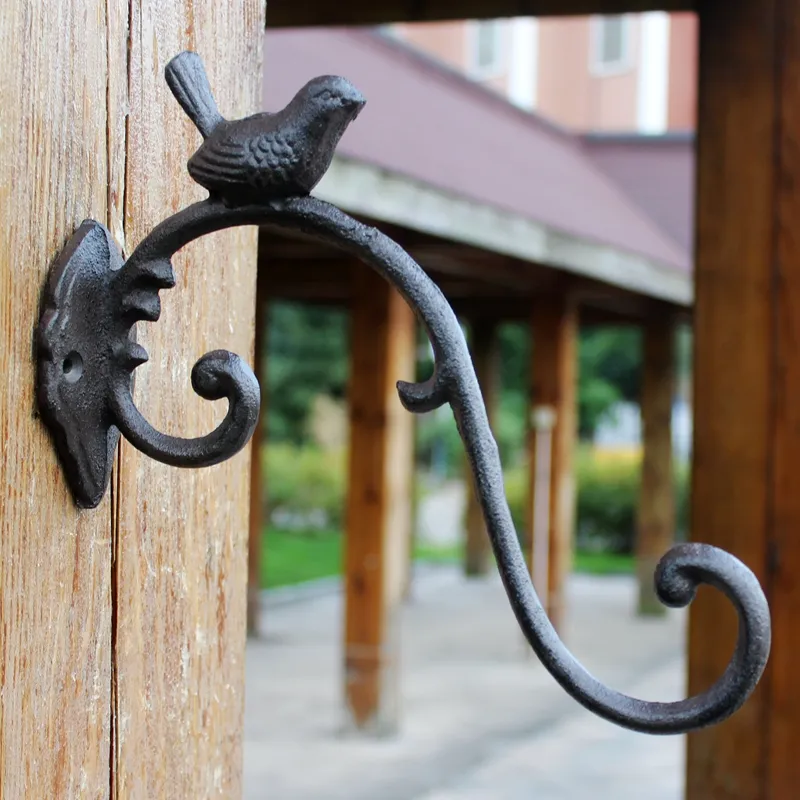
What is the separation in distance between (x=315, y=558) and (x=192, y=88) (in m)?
13.6

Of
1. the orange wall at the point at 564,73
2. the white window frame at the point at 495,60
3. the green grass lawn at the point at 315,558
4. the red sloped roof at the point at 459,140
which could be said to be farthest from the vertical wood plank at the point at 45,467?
the white window frame at the point at 495,60

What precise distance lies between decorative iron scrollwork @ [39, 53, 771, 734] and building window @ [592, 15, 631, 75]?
1690 cm

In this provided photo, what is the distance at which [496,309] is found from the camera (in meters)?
11.9

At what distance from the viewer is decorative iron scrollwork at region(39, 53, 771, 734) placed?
0.53m

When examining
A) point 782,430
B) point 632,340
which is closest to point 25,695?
point 782,430

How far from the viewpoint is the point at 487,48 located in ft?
61.8

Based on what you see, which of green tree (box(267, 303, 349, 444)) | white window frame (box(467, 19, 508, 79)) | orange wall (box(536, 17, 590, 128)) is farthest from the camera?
A: white window frame (box(467, 19, 508, 79))

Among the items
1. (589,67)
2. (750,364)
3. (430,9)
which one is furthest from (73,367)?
(589,67)

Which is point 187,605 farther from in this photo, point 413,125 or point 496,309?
point 496,309

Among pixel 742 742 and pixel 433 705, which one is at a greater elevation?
pixel 742 742

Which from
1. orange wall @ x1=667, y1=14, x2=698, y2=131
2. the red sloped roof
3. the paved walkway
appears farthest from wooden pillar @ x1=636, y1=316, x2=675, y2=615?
orange wall @ x1=667, y1=14, x2=698, y2=131

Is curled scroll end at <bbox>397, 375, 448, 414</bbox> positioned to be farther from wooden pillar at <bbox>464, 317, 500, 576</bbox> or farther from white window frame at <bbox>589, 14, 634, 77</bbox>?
white window frame at <bbox>589, 14, 634, 77</bbox>

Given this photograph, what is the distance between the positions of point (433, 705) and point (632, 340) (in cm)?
1363

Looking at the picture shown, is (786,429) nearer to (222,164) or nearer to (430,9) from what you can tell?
(430,9)
